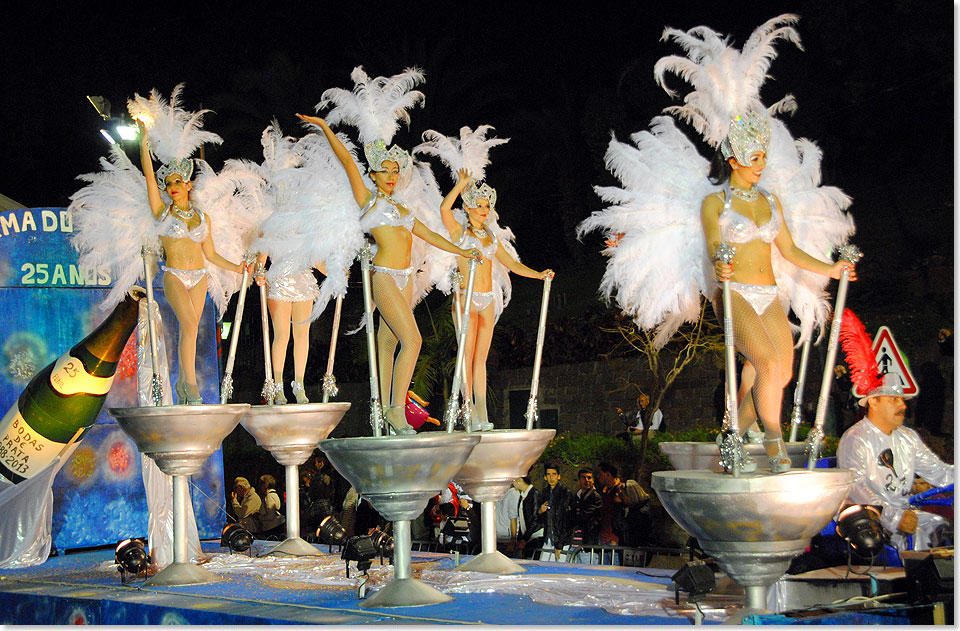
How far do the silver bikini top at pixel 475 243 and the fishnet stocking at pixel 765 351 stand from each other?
93.4 inches

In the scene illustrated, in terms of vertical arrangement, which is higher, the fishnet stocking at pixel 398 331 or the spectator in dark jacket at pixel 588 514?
the fishnet stocking at pixel 398 331

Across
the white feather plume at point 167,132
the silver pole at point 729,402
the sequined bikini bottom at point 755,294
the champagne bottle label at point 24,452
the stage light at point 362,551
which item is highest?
the white feather plume at point 167,132

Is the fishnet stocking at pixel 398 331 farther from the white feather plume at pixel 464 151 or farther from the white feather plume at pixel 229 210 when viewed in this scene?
the white feather plume at pixel 229 210

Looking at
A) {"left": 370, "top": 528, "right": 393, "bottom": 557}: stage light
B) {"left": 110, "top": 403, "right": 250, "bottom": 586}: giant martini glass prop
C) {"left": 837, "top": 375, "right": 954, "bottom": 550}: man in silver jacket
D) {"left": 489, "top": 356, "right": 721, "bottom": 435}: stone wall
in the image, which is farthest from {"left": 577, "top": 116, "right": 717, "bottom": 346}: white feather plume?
{"left": 489, "top": 356, "right": 721, "bottom": 435}: stone wall

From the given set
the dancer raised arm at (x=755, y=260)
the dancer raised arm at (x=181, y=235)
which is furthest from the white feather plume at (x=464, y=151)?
the dancer raised arm at (x=755, y=260)

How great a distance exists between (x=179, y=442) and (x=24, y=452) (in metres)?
2.24

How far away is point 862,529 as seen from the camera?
506 cm

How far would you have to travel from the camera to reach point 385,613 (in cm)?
503

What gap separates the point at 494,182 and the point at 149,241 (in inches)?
449

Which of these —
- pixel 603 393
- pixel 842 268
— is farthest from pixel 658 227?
pixel 603 393

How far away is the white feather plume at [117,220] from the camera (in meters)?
7.18

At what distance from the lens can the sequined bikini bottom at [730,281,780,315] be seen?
186 inches

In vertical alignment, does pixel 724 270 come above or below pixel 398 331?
above

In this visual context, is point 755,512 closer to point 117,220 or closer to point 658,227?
point 658,227
